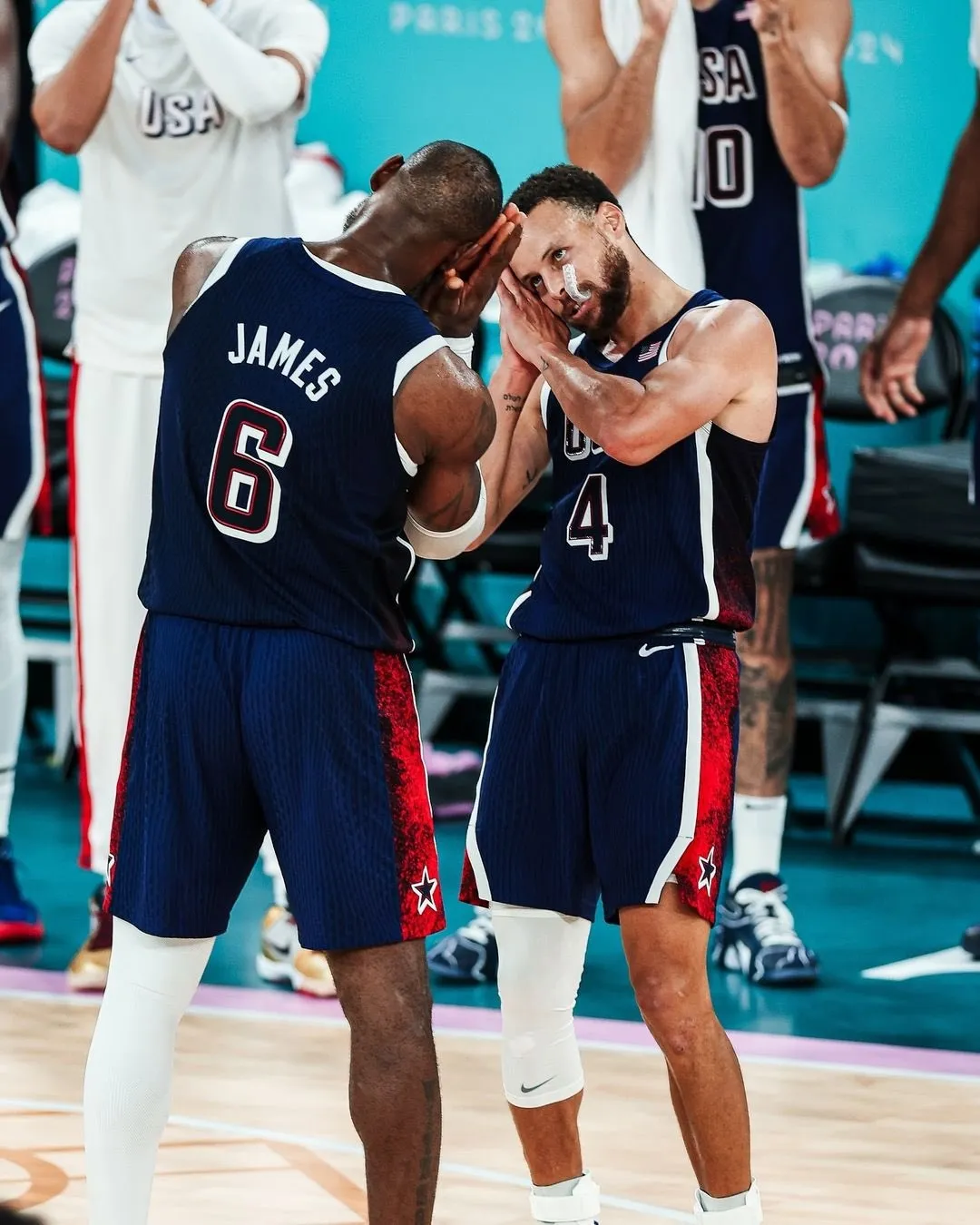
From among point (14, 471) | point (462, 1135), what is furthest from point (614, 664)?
point (14, 471)

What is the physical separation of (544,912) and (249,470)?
2.92 ft

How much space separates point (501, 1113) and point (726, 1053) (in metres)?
1.05

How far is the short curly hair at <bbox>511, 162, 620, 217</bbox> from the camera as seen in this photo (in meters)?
3.49

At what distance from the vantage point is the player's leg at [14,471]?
5281 mm

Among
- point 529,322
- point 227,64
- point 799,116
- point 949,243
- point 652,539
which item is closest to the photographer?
point 652,539

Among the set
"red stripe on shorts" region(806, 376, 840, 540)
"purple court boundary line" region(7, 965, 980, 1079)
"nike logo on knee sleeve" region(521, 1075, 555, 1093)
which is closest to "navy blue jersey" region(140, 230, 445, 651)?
"nike logo on knee sleeve" region(521, 1075, 555, 1093)

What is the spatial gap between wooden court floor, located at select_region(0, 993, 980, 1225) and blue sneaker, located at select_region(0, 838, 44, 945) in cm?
62

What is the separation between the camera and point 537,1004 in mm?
3377

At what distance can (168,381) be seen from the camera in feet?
10.1

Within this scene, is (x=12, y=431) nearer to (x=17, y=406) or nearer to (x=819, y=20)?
(x=17, y=406)

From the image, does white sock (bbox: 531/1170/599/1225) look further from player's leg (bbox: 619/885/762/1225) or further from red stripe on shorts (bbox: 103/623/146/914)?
red stripe on shorts (bbox: 103/623/146/914)

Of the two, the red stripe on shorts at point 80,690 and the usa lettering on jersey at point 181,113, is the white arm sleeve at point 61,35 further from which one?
the red stripe on shorts at point 80,690

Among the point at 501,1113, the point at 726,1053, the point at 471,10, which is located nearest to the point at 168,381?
the point at 726,1053

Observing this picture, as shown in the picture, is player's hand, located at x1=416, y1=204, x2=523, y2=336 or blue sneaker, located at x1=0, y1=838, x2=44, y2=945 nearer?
player's hand, located at x1=416, y1=204, x2=523, y2=336
